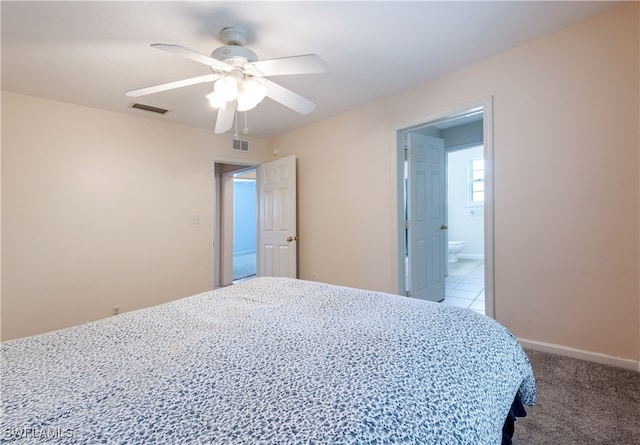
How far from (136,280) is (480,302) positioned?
3.99 m

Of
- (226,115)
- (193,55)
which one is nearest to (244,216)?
(226,115)

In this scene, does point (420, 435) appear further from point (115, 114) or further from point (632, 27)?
point (115, 114)

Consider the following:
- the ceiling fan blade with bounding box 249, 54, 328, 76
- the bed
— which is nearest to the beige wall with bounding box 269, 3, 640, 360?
the bed

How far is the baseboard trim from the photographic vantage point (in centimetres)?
182

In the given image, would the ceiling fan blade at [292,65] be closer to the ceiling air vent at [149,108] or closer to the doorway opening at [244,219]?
the ceiling air vent at [149,108]

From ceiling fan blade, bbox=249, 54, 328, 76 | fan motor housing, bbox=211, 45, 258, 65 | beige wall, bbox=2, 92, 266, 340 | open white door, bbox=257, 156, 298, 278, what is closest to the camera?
ceiling fan blade, bbox=249, 54, 328, 76

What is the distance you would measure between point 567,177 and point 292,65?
6.38 feet

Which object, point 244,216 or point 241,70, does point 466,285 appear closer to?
point 241,70

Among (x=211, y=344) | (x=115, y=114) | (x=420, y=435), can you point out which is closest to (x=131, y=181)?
(x=115, y=114)

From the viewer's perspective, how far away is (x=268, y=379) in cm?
79

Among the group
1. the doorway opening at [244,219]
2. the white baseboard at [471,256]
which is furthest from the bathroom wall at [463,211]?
the doorway opening at [244,219]

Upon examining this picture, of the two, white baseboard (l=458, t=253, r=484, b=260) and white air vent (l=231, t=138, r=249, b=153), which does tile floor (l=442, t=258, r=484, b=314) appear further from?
white air vent (l=231, t=138, r=249, b=153)

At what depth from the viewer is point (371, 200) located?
316 cm

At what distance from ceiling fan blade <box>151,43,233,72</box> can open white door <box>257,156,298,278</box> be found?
2.09 m
